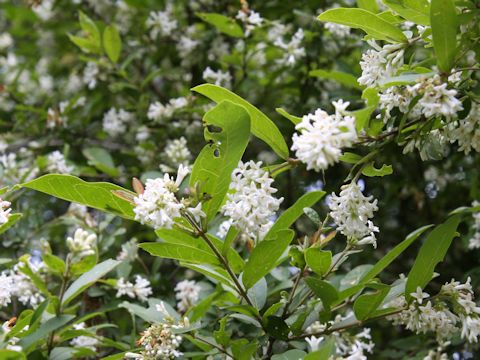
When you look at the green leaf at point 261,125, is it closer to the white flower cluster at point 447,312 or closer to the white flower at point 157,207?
the white flower at point 157,207

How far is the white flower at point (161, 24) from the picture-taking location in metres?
3.80

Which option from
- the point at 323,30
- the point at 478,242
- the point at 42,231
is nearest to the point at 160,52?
the point at 323,30

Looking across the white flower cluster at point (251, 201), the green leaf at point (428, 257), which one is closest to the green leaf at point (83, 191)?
the white flower cluster at point (251, 201)

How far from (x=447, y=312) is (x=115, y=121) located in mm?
2493

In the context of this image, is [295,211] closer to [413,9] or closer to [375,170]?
[375,170]

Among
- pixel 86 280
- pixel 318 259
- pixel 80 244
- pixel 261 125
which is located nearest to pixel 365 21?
pixel 261 125

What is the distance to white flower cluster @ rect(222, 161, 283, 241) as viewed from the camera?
5.23ft

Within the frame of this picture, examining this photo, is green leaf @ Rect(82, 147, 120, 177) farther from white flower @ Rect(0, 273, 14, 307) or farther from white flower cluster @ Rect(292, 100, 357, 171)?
white flower cluster @ Rect(292, 100, 357, 171)

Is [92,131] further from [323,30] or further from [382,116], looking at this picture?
[382,116]

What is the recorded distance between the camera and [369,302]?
176 centimetres

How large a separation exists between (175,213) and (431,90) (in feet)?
2.10

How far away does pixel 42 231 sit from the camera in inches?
119

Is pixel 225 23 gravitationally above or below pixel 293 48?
above

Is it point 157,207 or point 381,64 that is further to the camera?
point 381,64
